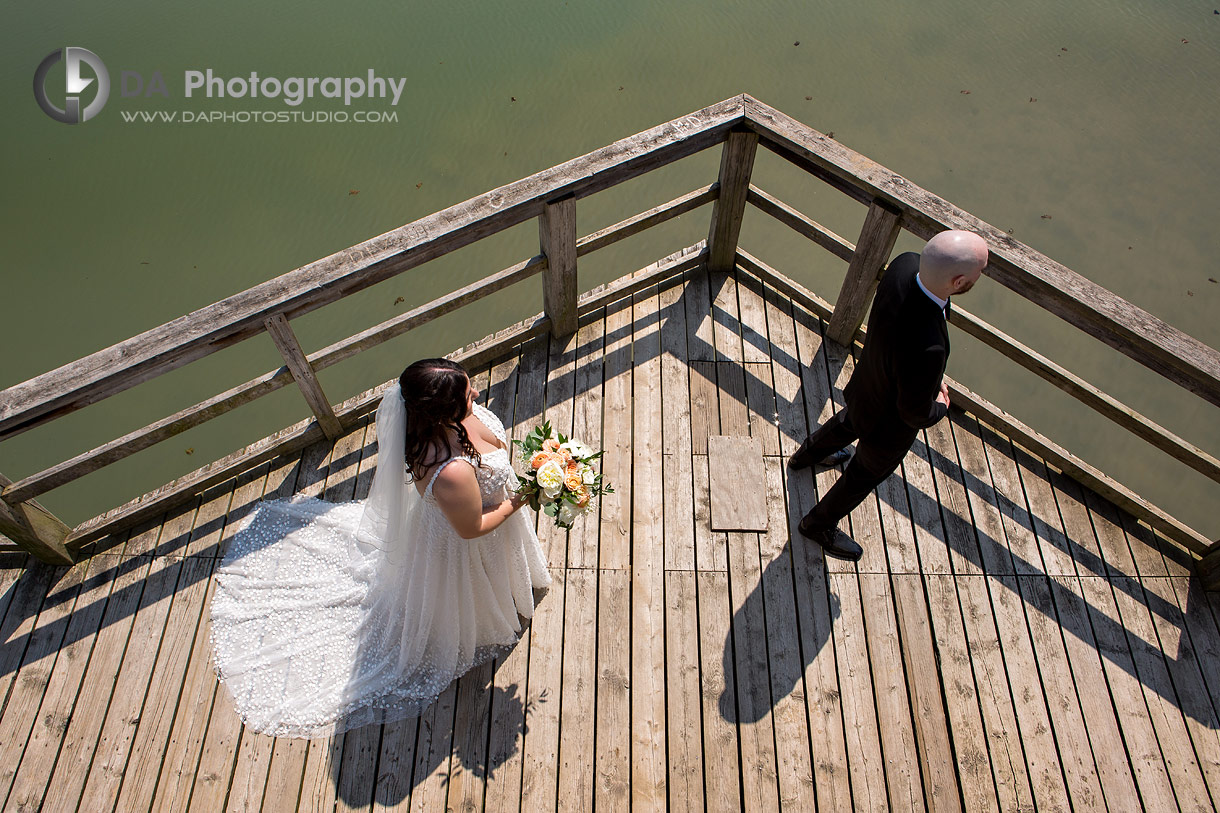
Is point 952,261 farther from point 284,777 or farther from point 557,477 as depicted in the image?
point 284,777

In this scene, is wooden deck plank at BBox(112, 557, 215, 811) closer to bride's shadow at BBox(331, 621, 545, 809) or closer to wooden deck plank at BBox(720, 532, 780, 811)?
bride's shadow at BBox(331, 621, 545, 809)

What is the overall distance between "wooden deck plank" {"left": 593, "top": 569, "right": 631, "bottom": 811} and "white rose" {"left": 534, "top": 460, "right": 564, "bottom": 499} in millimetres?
1001

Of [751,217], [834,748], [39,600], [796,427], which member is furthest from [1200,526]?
[39,600]

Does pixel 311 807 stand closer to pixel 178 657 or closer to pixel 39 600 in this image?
pixel 178 657

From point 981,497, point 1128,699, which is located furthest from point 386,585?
point 1128,699

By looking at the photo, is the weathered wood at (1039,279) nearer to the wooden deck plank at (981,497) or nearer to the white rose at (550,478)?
the wooden deck plank at (981,497)

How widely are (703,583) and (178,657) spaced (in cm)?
238

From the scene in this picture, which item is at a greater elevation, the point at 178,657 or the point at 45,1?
the point at 45,1

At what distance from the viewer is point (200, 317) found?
3.13 metres

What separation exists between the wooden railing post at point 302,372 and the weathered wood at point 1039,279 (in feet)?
8.23

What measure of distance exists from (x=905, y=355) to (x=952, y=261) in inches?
14.3

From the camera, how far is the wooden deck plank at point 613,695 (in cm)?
307

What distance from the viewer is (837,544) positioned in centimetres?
365

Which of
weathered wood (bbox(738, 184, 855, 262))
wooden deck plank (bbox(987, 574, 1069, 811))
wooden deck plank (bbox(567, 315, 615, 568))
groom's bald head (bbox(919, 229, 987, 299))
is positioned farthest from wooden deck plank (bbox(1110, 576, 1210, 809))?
wooden deck plank (bbox(567, 315, 615, 568))
